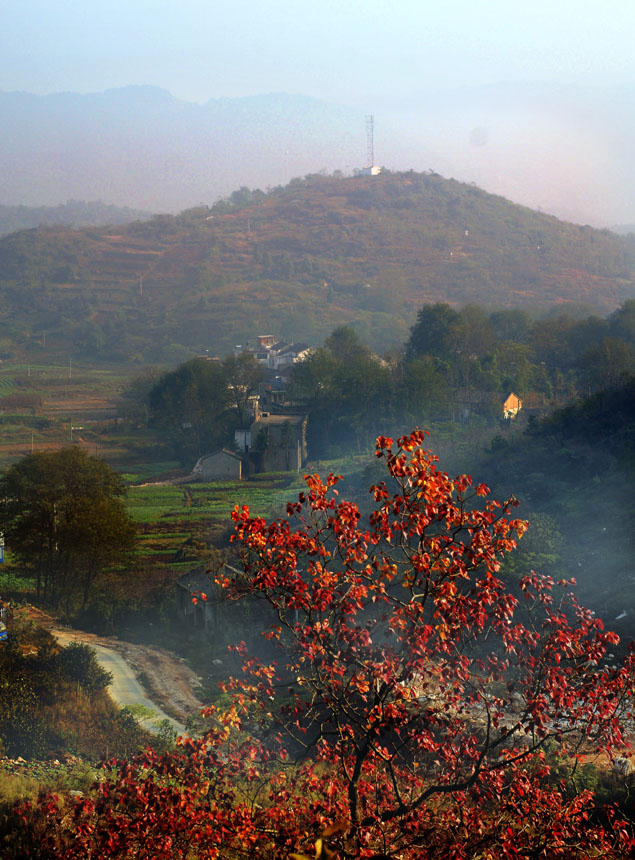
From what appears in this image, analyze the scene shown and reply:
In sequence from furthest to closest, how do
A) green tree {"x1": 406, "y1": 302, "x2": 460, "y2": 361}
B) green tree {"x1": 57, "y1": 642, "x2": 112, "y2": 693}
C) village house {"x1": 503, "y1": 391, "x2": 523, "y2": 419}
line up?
green tree {"x1": 406, "y1": 302, "x2": 460, "y2": 361} → village house {"x1": 503, "y1": 391, "x2": 523, "y2": 419} → green tree {"x1": 57, "y1": 642, "x2": 112, "y2": 693}

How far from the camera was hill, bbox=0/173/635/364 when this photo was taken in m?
73.7

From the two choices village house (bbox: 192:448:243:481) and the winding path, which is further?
village house (bbox: 192:448:243:481)

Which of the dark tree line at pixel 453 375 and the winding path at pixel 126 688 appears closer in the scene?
the winding path at pixel 126 688

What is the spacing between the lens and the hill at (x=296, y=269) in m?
73.7

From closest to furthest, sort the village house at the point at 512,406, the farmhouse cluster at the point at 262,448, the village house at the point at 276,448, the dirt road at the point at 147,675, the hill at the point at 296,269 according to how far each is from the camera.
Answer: the dirt road at the point at 147,675 → the farmhouse cluster at the point at 262,448 → the village house at the point at 276,448 → the village house at the point at 512,406 → the hill at the point at 296,269

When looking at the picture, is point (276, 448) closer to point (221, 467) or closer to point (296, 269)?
point (221, 467)

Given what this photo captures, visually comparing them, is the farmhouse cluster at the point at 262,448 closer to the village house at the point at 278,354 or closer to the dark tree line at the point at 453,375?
the dark tree line at the point at 453,375

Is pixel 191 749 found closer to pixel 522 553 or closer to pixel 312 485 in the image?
pixel 312 485

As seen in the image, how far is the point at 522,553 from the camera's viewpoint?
48.2 feet

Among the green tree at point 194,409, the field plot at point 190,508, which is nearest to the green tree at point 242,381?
the green tree at point 194,409

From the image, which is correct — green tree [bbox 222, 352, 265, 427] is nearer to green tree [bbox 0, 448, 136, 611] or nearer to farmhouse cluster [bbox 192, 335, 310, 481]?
farmhouse cluster [bbox 192, 335, 310, 481]

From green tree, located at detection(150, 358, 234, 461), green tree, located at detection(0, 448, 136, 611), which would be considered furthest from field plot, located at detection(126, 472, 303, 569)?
green tree, located at detection(150, 358, 234, 461)

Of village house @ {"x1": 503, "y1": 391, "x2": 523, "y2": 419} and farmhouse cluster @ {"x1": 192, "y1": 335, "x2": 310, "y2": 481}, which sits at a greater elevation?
village house @ {"x1": 503, "y1": 391, "x2": 523, "y2": 419}

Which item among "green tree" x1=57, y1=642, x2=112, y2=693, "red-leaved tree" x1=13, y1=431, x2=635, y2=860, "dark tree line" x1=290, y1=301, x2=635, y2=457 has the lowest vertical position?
"green tree" x1=57, y1=642, x2=112, y2=693
